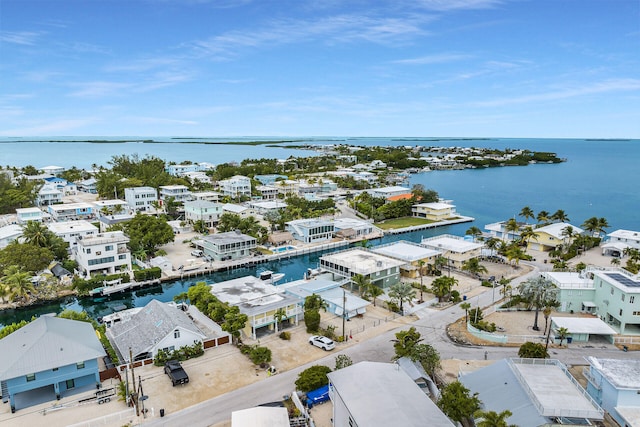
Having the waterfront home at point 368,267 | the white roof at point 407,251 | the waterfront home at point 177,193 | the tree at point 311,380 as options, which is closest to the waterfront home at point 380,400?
the tree at point 311,380

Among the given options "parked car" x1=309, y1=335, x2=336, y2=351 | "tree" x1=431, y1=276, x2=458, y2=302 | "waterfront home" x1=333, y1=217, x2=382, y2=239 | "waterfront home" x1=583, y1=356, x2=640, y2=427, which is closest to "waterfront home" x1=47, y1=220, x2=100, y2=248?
"waterfront home" x1=333, y1=217, x2=382, y2=239

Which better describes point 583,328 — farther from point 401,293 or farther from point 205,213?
point 205,213

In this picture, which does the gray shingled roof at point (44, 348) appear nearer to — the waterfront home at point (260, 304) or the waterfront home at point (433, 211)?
the waterfront home at point (260, 304)

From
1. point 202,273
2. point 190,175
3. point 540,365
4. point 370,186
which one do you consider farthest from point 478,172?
point 540,365

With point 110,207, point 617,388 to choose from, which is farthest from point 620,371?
point 110,207

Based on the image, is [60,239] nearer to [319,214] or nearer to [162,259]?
[162,259]

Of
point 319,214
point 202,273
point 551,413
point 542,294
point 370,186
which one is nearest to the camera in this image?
point 551,413

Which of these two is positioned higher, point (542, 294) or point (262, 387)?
point (542, 294)
